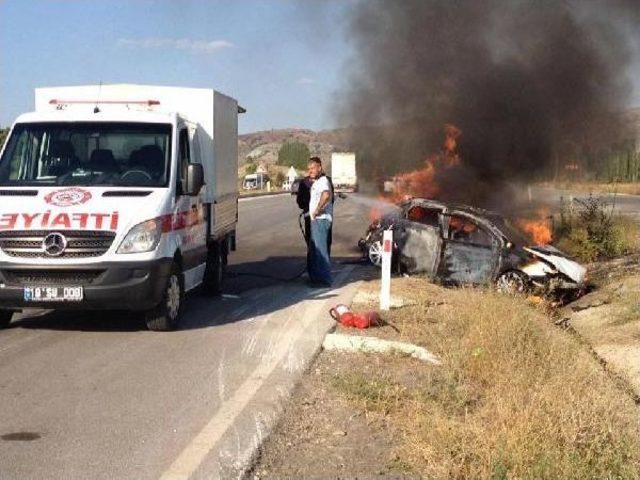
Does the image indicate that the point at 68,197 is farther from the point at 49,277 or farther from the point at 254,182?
the point at 254,182

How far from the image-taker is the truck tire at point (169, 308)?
8.29 metres

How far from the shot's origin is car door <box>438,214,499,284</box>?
486 inches

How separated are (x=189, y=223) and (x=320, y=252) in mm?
3026

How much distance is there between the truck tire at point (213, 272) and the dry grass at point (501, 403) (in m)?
2.96

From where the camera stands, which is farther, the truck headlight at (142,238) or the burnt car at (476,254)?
the burnt car at (476,254)

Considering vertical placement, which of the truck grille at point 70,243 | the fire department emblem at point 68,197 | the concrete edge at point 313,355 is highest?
the fire department emblem at point 68,197

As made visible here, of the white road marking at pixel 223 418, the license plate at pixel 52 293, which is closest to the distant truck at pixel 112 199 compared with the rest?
the license plate at pixel 52 293

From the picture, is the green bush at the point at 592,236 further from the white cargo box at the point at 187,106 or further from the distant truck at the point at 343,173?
the distant truck at the point at 343,173

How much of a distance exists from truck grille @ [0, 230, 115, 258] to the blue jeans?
425 centimetres

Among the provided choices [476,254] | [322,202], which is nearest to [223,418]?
[322,202]

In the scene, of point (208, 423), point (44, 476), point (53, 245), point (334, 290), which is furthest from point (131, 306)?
point (334, 290)

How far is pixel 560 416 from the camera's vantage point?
16.1ft

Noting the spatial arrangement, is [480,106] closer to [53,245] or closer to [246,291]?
[246,291]

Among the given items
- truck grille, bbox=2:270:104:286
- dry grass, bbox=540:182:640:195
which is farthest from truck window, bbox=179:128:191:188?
dry grass, bbox=540:182:640:195
